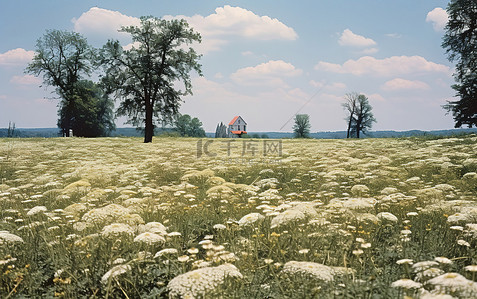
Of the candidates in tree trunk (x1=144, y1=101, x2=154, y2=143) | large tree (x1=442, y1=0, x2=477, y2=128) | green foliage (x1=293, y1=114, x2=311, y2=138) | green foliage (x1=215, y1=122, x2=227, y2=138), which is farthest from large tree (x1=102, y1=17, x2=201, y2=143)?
green foliage (x1=215, y1=122, x2=227, y2=138)

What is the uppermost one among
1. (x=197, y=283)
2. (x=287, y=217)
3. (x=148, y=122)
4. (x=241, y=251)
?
(x=148, y=122)

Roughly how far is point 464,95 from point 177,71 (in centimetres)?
2810

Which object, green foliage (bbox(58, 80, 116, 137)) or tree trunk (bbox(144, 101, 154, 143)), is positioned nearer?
tree trunk (bbox(144, 101, 154, 143))

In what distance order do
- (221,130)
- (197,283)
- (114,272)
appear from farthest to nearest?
(221,130) → (114,272) → (197,283)

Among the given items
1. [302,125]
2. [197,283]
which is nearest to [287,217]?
[197,283]

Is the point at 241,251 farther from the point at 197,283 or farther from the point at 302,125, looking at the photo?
the point at 302,125

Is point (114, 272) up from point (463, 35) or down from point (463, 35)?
down

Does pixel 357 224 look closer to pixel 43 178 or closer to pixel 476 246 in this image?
pixel 476 246

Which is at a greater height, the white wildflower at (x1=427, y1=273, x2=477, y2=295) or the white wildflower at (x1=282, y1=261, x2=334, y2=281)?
the white wildflower at (x1=427, y1=273, x2=477, y2=295)

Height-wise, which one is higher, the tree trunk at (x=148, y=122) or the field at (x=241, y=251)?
the tree trunk at (x=148, y=122)

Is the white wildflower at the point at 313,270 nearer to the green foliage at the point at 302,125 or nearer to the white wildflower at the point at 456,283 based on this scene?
the white wildflower at the point at 456,283

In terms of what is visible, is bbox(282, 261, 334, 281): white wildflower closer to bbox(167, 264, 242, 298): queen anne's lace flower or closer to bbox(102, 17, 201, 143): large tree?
bbox(167, 264, 242, 298): queen anne's lace flower

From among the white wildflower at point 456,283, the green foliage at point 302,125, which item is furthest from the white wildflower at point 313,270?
the green foliage at point 302,125

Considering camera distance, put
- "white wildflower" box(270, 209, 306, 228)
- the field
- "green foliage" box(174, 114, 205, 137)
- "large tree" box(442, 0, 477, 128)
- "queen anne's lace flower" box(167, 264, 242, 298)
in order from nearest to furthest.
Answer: "queen anne's lace flower" box(167, 264, 242, 298), the field, "white wildflower" box(270, 209, 306, 228), "large tree" box(442, 0, 477, 128), "green foliage" box(174, 114, 205, 137)
